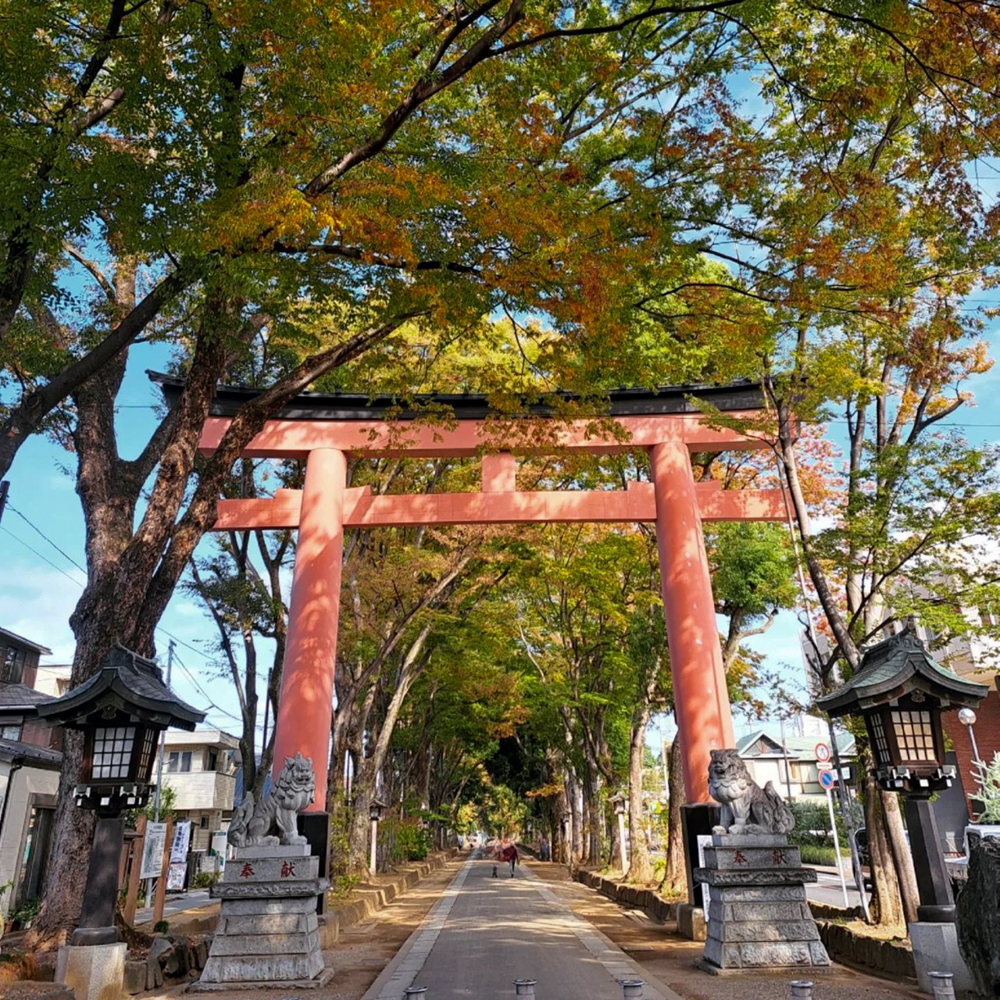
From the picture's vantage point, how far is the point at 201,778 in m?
33.6

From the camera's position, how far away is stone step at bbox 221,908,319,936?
26.9 ft

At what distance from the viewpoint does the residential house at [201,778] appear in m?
33.2

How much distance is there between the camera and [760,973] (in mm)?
8109

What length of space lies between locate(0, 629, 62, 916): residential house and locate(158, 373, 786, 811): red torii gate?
24.1 ft

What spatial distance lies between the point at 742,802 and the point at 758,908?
3.77 feet

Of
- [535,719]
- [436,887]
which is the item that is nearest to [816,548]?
[436,887]

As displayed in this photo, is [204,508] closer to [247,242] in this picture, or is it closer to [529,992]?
[247,242]

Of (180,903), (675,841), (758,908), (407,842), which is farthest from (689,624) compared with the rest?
(407,842)

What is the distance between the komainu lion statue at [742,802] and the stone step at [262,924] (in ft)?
16.2

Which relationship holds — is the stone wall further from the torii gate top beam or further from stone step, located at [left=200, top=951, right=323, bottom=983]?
the torii gate top beam

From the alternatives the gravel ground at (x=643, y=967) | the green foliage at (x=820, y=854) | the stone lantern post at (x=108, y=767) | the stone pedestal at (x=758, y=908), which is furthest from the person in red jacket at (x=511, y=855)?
→ the stone lantern post at (x=108, y=767)

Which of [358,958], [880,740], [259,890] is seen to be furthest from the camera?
[358,958]

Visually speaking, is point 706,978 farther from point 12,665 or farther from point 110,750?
point 12,665

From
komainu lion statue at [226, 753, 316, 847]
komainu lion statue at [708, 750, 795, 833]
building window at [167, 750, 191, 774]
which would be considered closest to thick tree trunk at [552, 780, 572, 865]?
building window at [167, 750, 191, 774]
